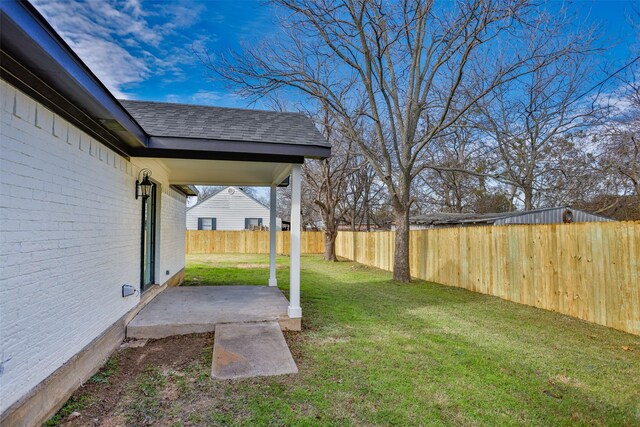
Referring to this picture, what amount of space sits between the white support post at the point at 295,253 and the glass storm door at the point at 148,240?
8.25 feet

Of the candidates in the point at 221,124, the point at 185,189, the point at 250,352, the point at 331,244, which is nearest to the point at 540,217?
the point at 331,244

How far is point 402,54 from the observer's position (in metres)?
10.3

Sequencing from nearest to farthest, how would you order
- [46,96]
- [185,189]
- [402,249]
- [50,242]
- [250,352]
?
[46,96], [50,242], [250,352], [185,189], [402,249]

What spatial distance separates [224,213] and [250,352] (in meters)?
22.6

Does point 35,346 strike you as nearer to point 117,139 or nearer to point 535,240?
point 117,139

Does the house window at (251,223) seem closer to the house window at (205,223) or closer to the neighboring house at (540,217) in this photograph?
the house window at (205,223)

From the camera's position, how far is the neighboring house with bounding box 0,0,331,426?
7.30 feet

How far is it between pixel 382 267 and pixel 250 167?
8353 millimetres

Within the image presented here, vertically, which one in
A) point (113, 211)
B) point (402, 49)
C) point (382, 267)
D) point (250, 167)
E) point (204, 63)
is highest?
point (402, 49)

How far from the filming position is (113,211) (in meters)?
4.32

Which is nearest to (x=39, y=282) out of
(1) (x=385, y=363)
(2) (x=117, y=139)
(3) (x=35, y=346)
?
(3) (x=35, y=346)

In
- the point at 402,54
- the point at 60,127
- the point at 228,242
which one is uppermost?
the point at 402,54

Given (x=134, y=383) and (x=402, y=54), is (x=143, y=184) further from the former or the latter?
(x=402, y=54)

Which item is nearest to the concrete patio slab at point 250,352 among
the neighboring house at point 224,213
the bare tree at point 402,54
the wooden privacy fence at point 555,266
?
the wooden privacy fence at point 555,266
